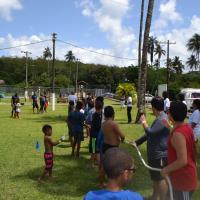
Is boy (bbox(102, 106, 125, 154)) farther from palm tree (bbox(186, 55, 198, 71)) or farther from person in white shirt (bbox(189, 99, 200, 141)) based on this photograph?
palm tree (bbox(186, 55, 198, 71))

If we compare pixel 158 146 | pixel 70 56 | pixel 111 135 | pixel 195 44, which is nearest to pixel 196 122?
pixel 111 135

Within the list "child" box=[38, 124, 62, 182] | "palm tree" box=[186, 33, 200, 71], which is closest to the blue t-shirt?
"child" box=[38, 124, 62, 182]

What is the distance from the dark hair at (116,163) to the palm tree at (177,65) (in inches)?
4504

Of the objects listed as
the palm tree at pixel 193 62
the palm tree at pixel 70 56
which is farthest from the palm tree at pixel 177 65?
the palm tree at pixel 70 56

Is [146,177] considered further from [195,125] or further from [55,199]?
[55,199]

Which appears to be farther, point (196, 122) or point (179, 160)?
point (196, 122)

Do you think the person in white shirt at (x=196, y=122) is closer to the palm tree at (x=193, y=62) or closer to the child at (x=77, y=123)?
the child at (x=77, y=123)

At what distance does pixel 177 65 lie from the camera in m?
119

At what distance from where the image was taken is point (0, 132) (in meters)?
19.3

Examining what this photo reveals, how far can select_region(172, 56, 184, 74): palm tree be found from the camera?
117675 mm

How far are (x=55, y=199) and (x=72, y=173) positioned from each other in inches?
88.0

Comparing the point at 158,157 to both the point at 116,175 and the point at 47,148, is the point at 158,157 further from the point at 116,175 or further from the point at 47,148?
the point at 116,175

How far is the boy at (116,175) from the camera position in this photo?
3.08 meters

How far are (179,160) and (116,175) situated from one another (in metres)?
1.70
